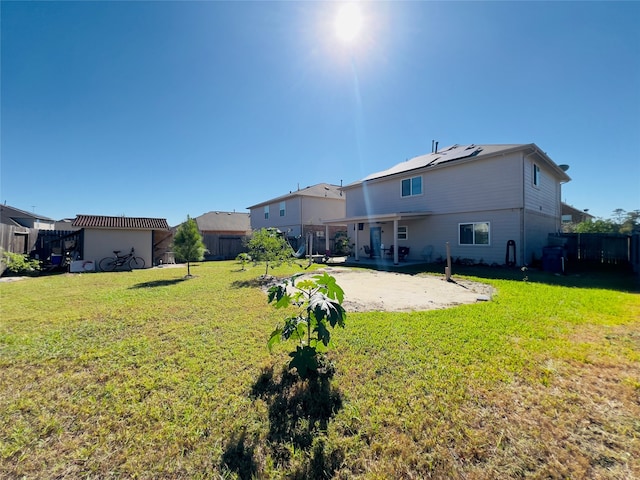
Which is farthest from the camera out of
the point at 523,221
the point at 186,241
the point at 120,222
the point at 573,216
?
the point at 573,216

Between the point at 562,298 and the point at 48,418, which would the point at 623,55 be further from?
the point at 48,418

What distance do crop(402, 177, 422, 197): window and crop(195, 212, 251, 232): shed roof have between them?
867 inches

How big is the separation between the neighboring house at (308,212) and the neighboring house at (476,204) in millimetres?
6047

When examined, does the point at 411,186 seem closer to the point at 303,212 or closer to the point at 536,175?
the point at 536,175

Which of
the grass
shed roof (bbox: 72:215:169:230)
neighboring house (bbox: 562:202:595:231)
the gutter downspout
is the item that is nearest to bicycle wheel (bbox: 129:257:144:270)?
shed roof (bbox: 72:215:169:230)

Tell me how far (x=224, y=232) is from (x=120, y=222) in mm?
17034

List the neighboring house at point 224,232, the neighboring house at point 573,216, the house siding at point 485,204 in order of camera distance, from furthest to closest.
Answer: the neighboring house at point 573,216
the neighboring house at point 224,232
the house siding at point 485,204

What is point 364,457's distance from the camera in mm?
1819

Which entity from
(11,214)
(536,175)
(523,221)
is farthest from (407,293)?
(11,214)

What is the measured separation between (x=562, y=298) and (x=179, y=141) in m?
16.3

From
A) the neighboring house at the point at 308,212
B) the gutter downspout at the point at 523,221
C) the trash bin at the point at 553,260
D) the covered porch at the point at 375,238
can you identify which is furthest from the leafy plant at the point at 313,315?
the neighboring house at the point at 308,212

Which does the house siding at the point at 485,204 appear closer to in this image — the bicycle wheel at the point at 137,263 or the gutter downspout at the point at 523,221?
the gutter downspout at the point at 523,221

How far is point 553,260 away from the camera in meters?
10.5

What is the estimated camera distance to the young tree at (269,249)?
32.7 ft
